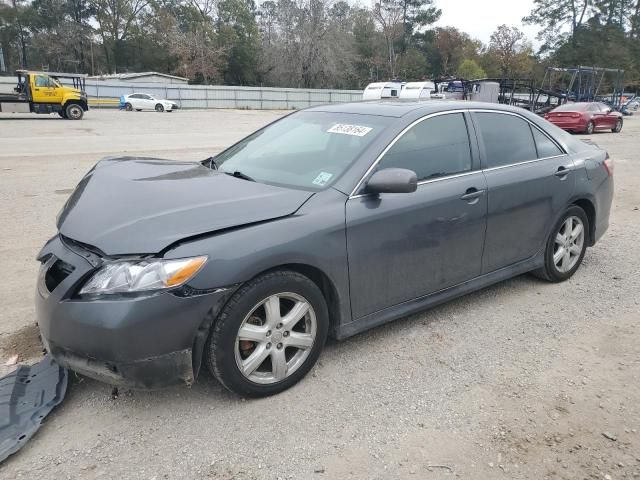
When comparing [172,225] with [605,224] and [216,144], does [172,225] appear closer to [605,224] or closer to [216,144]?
[605,224]

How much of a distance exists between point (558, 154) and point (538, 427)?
2593 millimetres

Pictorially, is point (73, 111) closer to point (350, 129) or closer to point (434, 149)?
point (350, 129)

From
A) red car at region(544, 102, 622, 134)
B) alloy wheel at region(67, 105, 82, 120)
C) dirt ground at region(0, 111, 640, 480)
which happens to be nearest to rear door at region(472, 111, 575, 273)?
dirt ground at region(0, 111, 640, 480)

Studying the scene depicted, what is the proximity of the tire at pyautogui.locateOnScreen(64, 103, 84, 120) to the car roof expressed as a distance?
24.6 metres

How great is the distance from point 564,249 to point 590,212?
0.46m

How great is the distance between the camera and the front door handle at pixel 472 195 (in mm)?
3662

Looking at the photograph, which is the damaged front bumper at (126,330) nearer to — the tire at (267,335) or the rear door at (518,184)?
the tire at (267,335)

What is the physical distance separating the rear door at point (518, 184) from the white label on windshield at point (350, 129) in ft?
3.19

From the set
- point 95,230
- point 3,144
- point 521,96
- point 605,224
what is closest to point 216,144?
point 3,144

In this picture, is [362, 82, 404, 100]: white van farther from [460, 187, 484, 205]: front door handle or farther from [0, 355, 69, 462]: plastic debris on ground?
[0, 355, 69, 462]: plastic debris on ground

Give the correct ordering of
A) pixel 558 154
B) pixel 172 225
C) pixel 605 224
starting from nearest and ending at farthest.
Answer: pixel 172 225 → pixel 558 154 → pixel 605 224

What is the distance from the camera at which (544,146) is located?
14.6 ft

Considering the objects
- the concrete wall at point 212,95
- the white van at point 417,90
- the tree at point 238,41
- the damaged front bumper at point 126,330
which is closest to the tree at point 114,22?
the tree at point 238,41

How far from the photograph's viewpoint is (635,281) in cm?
475
